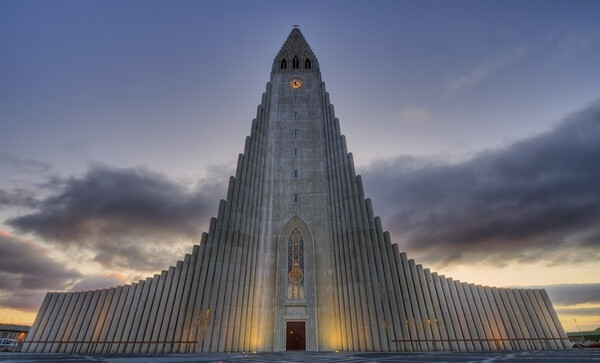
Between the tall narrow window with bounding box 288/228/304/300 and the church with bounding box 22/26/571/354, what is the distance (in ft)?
0.26

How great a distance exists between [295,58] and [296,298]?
2495cm

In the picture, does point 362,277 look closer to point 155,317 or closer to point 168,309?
point 168,309

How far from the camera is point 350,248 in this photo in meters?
22.9

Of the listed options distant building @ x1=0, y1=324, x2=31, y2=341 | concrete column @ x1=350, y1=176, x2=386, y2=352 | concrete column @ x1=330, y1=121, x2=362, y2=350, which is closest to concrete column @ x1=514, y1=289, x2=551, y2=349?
concrete column @ x1=350, y1=176, x2=386, y2=352

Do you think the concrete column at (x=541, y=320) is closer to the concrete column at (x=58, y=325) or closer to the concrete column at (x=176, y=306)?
the concrete column at (x=176, y=306)

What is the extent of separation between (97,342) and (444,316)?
22.7m

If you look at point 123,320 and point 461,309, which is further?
point 123,320

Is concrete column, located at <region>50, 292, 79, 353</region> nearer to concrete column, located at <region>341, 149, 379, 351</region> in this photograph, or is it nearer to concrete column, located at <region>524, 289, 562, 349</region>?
concrete column, located at <region>341, 149, 379, 351</region>

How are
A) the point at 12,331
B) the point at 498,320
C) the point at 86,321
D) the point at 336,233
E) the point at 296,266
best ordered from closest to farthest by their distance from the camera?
the point at 498,320
the point at 86,321
the point at 296,266
the point at 336,233
the point at 12,331

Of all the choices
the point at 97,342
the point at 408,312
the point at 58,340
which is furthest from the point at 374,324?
the point at 58,340

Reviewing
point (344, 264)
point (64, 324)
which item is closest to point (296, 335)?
point (344, 264)

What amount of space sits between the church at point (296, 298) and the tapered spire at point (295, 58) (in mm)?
12426

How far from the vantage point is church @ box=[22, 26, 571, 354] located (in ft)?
65.9

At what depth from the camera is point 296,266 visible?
24000 mm
